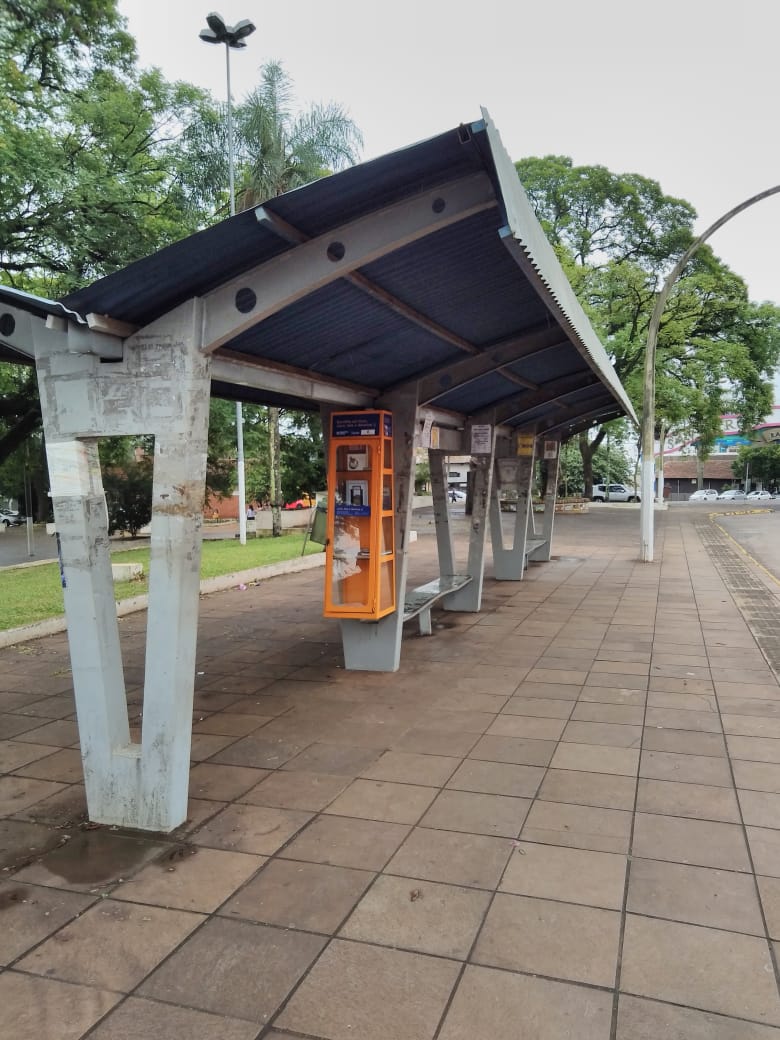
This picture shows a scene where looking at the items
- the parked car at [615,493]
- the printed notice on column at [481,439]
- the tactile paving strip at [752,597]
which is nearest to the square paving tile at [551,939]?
the tactile paving strip at [752,597]

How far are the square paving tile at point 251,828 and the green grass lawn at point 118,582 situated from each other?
4.57 meters

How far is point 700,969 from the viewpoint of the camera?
2648mm

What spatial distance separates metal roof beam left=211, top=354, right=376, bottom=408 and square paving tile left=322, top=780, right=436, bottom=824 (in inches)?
93.6

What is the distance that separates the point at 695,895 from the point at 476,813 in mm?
1125

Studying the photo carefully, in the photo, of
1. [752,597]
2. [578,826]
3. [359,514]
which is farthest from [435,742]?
[752,597]

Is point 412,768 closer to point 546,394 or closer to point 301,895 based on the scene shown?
point 301,895

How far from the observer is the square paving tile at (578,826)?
358 centimetres

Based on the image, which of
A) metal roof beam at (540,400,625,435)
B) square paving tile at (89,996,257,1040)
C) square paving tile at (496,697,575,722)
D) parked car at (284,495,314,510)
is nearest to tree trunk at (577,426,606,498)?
parked car at (284,495,314,510)

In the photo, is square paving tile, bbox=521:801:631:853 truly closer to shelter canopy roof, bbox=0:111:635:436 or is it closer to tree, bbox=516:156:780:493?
shelter canopy roof, bbox=0:111:635:436

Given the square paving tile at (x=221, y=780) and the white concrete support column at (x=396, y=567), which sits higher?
the white concrete support column at (x=396, y=567)

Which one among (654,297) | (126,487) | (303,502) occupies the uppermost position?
(654,297)

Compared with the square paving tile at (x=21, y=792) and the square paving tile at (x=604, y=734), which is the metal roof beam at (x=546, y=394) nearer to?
the square paving tile at (x=604, y=734)

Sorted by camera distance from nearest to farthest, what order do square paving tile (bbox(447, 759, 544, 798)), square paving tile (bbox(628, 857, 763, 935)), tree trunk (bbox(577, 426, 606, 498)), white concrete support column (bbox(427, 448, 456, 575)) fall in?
square paving tile (bbox(628, 857, 763, 935)) → square paving tile (bbox(447, 759, 544, 798)) → white concrete support column (bbox(427, 448, 456, 575)) → tree trunk (bbox(577, 426, 606, 498))

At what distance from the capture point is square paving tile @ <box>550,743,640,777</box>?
4.49 meters
